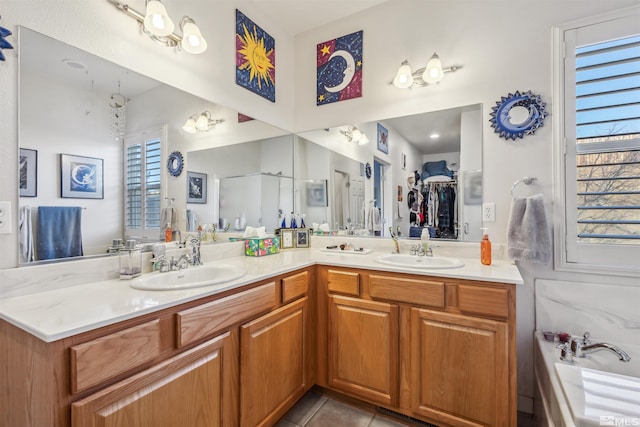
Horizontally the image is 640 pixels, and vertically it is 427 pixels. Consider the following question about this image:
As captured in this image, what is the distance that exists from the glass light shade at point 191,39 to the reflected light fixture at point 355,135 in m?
1.23

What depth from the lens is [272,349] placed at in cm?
152

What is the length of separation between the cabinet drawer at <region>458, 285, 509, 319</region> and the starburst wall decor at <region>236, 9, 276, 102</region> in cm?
203

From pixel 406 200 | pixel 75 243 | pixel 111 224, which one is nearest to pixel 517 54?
pixel 406 200

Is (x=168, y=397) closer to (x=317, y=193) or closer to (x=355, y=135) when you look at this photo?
(x=317, y=193)

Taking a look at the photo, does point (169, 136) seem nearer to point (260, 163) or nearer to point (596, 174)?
point (260, 163)

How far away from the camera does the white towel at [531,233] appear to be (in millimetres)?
1641

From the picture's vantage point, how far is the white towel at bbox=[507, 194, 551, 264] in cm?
164

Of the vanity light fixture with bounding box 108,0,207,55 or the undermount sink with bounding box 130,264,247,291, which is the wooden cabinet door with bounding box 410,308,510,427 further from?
the vanity light fixture with bounding box 108,0,207,55

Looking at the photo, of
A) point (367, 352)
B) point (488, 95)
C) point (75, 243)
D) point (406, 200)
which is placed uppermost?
point (488, 95)

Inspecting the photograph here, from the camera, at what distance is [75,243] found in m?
1.28

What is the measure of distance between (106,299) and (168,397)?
425mm

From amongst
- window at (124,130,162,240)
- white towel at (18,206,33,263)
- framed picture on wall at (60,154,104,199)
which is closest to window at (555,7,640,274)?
window at (124,130,162,240)

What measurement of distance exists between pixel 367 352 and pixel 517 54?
2.09 metres

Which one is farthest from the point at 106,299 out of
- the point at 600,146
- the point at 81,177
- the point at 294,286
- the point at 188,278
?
the point at 600,146
